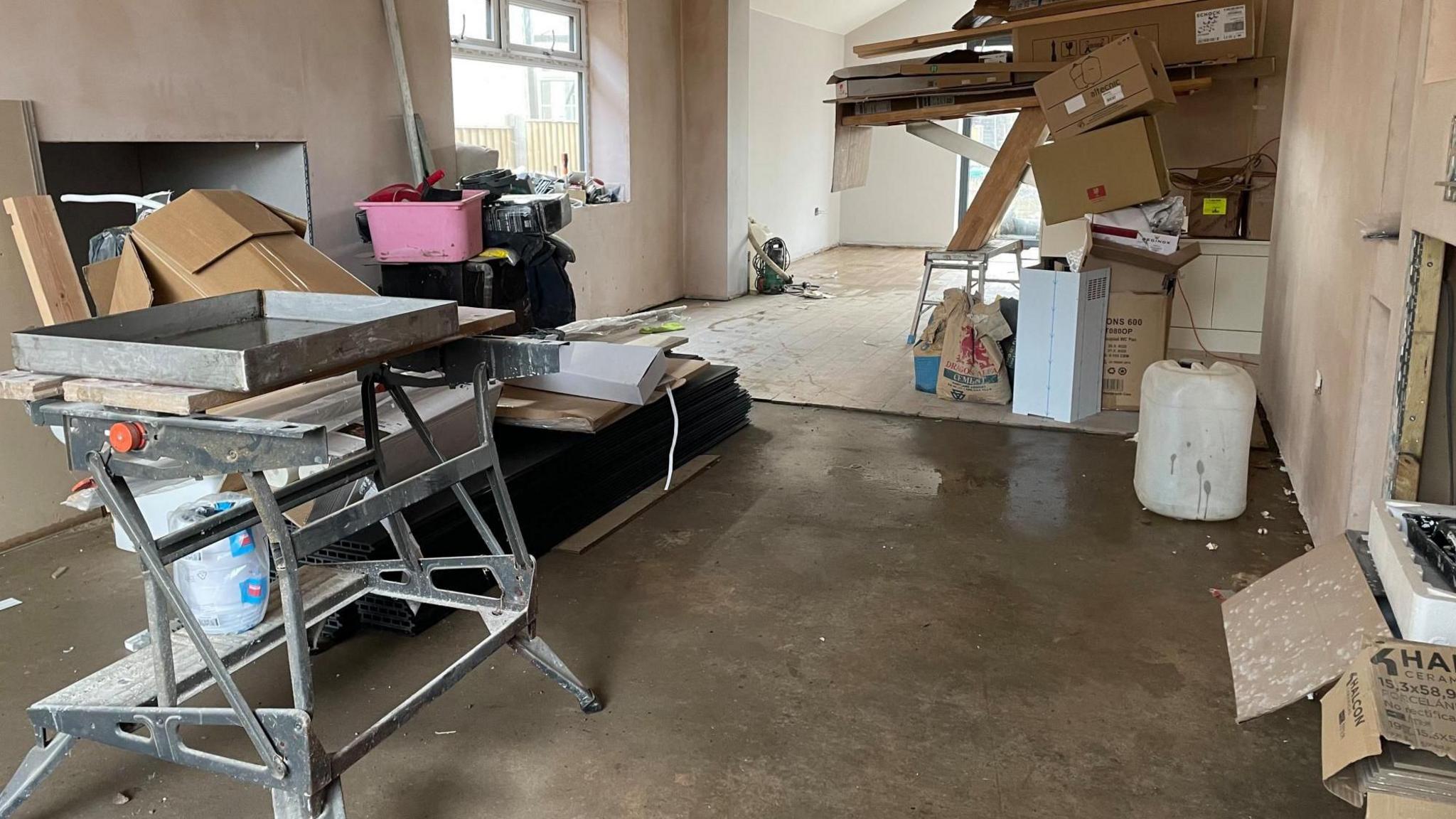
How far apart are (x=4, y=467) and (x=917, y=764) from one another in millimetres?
2966

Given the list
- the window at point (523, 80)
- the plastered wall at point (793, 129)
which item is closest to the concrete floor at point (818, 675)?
the window at point (523, 80)

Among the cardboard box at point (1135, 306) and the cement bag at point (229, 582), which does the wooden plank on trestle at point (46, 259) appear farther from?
the cardboard box at point (1135, 306)

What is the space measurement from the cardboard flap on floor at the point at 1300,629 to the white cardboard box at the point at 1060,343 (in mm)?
2133

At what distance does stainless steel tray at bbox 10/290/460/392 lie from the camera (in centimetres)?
157

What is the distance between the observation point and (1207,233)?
6.01 m

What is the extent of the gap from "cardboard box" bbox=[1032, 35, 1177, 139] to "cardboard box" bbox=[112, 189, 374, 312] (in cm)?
315

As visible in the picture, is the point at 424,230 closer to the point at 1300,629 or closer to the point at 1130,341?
the point at 1130,341

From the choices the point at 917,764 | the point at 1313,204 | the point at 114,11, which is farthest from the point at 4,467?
the point at 1313,204

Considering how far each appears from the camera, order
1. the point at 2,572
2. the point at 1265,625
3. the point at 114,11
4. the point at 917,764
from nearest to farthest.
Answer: the point at 917,764 → the point at 1265,625 → the point at 2,572 → the point at 114,11

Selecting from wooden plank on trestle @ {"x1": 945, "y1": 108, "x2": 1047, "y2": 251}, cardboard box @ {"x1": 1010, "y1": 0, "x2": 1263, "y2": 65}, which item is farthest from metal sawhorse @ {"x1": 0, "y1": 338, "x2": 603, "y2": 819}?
cardboard box @ {"x1": 1010, "y1": 0, "x2": 1263, "y2": 65}

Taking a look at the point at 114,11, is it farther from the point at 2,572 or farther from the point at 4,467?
the point at 2,572

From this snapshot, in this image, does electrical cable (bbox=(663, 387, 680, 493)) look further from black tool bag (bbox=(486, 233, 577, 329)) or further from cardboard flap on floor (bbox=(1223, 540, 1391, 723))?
cardboard flap on floor (bbox=(1223, 540, 1391, 723))

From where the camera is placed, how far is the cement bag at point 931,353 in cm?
505

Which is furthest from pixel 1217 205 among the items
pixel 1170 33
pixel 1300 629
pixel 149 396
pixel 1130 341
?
pixel 149 396
